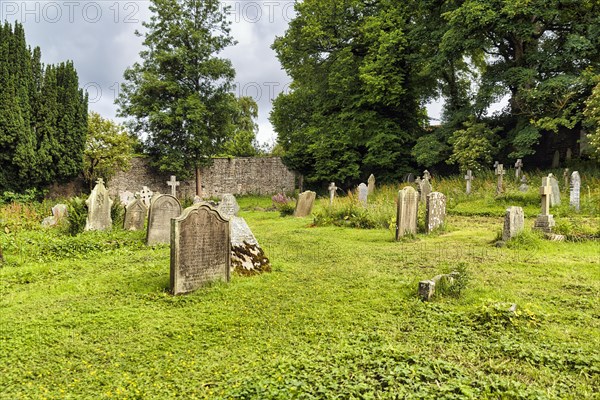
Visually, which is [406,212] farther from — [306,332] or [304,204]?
[304,204]

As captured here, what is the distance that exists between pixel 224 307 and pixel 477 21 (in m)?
18.3

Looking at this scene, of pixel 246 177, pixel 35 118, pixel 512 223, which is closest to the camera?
pixel 512 223

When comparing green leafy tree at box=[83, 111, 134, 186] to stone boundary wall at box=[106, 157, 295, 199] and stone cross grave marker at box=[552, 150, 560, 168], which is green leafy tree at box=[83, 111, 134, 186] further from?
stone cross grave marker at box=[552, 150, 560, 168]

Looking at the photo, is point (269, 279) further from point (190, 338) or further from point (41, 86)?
point (41, 86)

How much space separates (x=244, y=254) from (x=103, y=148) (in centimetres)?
2149

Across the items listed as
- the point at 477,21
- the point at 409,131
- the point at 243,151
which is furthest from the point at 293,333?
the point at 243,151

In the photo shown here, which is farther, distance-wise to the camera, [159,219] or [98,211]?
[98,211]

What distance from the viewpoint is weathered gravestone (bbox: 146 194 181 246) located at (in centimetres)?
832

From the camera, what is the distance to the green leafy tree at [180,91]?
24.5 metres

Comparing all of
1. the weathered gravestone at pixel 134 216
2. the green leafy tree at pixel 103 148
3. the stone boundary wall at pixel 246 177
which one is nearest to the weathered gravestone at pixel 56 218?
the weathered gravestone at pixel 134 216

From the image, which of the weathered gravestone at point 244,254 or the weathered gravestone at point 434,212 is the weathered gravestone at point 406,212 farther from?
the weathered gravestone at point 244,254

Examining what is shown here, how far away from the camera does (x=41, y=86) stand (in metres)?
20.8

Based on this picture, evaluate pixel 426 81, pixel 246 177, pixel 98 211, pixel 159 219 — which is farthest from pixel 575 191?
pixel 246 177

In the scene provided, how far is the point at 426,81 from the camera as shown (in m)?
22.7
